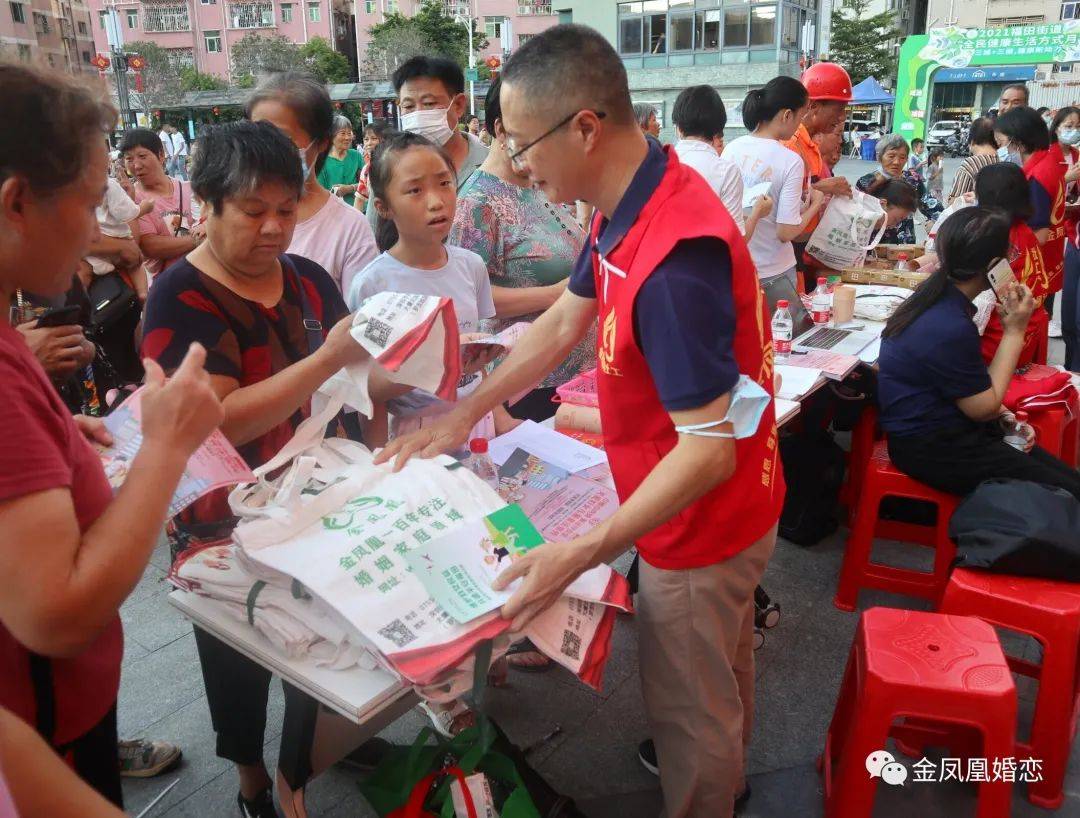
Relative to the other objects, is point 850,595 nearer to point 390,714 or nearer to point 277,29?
point 390,714

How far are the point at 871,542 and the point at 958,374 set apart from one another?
2.31 feet

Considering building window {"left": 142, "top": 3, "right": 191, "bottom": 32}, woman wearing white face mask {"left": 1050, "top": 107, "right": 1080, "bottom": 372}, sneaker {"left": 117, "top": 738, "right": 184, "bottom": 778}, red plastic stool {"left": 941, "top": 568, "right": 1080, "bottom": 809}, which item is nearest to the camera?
red plastic stool {"left": 941, "top": 568, "right": 1080, "bottom": 809}

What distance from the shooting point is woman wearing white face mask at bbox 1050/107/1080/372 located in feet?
16.1

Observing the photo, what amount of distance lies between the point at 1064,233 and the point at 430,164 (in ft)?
15.5

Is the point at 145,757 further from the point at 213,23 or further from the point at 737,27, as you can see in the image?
the point at 213,23

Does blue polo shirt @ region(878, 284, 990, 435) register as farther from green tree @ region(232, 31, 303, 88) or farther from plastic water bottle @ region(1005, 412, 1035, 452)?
green tree @ region(232, 31, 303, 88)

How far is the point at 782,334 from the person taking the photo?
3240 millimetres

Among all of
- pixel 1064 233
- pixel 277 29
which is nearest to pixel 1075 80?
pixel 1064 233

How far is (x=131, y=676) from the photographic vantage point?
2.47 meters

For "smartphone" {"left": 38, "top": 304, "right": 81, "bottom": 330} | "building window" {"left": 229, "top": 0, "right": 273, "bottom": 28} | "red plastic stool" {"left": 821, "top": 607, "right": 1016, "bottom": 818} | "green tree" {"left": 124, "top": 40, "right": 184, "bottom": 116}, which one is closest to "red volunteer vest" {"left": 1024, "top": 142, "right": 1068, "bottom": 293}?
"red plastic stool" {"left": 821, "top": 607, "right": 1016, "bottom": 818}

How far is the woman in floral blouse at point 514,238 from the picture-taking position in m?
2.50

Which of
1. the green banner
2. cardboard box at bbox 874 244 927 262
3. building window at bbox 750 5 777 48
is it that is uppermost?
building window at bbox 750 5 777 48

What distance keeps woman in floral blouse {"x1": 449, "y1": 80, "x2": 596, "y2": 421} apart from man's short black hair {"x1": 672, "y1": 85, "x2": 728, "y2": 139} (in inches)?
65.2

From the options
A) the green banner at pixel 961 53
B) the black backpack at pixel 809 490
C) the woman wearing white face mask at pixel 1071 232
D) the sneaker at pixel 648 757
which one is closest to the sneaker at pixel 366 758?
the sneaker at pixel 648 757
